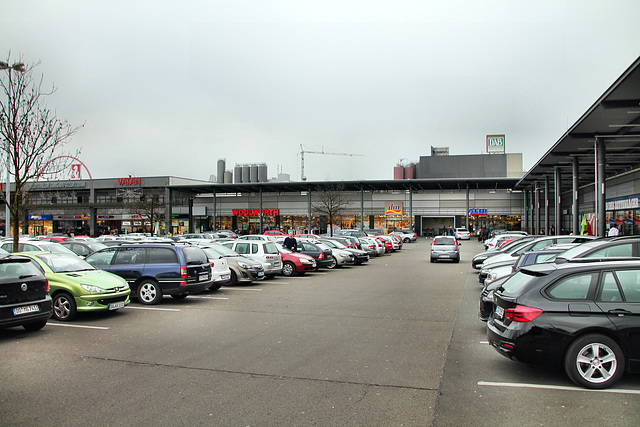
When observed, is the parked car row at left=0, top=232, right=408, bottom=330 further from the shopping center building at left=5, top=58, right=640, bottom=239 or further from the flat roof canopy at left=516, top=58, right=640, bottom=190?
the shopping center building at left=5, top=58, right=640, bottom=239

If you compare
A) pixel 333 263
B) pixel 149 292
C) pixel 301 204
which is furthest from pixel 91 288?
pixel 301 204

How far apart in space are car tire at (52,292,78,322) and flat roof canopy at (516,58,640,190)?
1627 cm

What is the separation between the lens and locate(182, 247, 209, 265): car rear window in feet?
42.1

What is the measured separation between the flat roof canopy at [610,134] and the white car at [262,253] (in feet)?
44.0

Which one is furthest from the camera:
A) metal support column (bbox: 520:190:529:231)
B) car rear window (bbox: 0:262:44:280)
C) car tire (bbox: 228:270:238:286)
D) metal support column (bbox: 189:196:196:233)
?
metal support column (bbox: 189:196:196:233)

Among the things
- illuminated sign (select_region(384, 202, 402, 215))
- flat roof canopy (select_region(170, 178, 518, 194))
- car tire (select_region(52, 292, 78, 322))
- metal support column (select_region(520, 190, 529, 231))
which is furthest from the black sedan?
illuminated sign (select_region(384, 202, 402, 215))

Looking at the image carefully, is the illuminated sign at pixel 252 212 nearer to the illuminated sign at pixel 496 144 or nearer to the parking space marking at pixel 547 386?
the illuminated sign at pixel 496 144

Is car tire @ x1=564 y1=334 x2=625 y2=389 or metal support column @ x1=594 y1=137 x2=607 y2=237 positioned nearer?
car tire @ x1=564 y1=334 x2=625 y2=389

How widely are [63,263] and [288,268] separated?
10463 mm

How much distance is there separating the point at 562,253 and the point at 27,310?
11.2 metres

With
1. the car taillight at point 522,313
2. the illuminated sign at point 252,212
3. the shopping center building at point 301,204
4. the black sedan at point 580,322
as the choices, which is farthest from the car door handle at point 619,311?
the illuminated sign at point 252,212

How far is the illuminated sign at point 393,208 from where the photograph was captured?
226 ft

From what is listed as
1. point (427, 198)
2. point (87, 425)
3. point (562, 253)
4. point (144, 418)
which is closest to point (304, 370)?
point (144, 418)

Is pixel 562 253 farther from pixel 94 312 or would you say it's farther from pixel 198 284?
pixel 94 312
